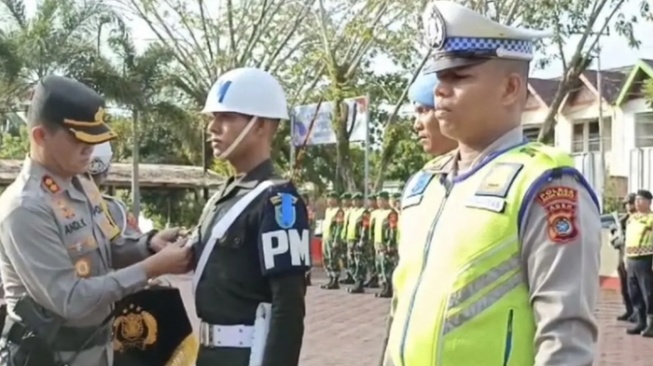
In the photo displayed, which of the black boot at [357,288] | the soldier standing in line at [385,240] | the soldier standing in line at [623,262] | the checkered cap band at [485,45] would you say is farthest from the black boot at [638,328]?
the checkered cap band at [485,45]

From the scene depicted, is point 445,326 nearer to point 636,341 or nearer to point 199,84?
point 636,341

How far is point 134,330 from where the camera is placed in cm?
368

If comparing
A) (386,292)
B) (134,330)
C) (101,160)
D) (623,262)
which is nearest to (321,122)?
(386,292)

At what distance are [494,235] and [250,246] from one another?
1230 mm

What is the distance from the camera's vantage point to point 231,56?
24.4 m

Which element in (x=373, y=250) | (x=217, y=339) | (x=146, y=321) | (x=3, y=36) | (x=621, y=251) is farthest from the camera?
(x=3, y=36)

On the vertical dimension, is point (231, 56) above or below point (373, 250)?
above

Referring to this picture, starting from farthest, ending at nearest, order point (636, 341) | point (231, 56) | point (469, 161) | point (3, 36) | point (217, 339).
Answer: point (231, 56)
point (3, 36)
point (636, 341)
point (217, 339)
point (469, 161)

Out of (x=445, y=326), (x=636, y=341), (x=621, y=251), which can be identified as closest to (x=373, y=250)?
(x=621, y=251)

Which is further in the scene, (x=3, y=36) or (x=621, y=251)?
(x=3, y=36)

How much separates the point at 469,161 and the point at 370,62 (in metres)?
23.5

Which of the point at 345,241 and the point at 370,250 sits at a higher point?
the point at 345,241

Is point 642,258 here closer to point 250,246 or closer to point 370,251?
point 370,251

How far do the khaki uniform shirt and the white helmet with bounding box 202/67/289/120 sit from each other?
55cm
